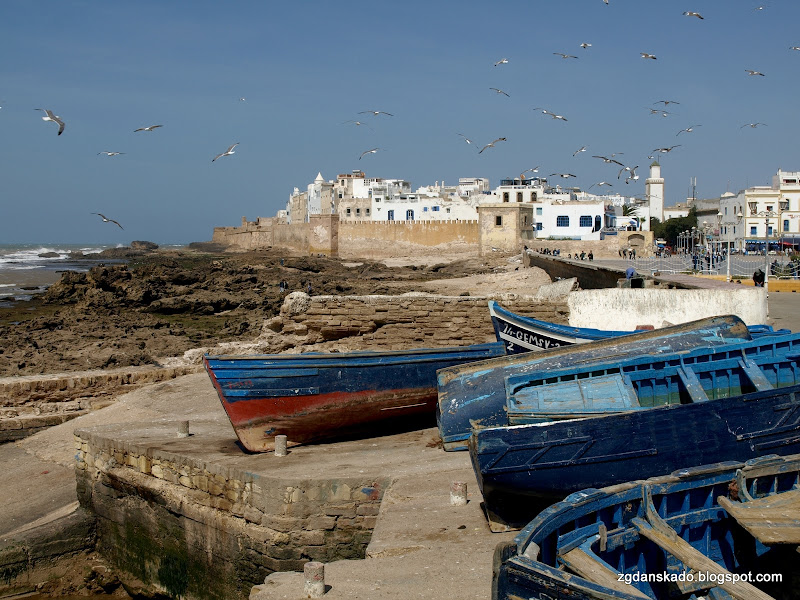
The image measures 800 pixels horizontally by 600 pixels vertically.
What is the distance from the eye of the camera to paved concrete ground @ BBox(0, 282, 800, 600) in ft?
18.6

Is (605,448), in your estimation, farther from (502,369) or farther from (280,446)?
(280,446)

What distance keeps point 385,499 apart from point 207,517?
1876mm

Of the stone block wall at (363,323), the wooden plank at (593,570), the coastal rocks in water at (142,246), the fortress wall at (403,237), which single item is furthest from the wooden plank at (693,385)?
the coastal rocks in water at (142,246)

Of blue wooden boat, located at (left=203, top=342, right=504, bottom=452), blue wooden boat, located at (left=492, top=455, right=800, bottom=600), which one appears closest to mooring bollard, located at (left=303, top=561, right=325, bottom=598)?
blue wooden boat, located at (left=492, top=455, right=800, bottom=600)

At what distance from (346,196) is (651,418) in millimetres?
74273

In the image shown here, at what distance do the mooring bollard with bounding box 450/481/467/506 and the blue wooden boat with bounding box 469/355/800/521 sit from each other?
0.53 metres

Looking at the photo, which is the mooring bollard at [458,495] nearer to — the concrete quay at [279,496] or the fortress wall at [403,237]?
the concrete quay at [279,496]

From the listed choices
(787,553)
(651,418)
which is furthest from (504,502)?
(787,553)

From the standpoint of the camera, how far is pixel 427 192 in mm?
73375

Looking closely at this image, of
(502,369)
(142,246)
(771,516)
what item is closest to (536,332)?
(502,369)

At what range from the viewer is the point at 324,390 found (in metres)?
9.24

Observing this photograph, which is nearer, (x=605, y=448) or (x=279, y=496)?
(x=605, y=448)

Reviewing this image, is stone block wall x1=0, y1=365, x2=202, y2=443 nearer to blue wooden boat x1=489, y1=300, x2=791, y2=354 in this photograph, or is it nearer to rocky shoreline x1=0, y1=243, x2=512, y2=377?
rocky shoreline x1=0, y1=243, x2=512, y2=377

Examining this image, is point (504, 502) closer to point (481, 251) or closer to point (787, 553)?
point (787, 553)
